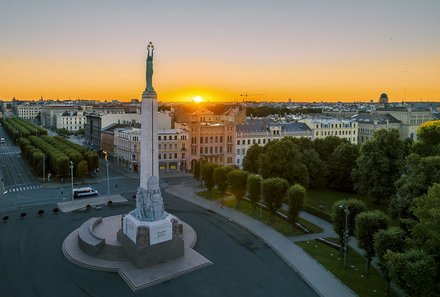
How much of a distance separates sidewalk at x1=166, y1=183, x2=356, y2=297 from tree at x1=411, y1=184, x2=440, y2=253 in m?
7.34

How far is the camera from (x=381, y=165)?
58.9 m

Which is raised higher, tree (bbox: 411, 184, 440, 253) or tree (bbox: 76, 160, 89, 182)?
tree (bbox: 411, 184, 440, 253)

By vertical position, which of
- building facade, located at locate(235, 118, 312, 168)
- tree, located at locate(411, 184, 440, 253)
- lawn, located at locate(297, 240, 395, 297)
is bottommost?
lawn, located at locate(297, 240, 395, 297)

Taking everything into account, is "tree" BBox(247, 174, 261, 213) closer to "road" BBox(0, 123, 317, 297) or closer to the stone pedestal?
"road" BBox(0, 123, 317, 297)

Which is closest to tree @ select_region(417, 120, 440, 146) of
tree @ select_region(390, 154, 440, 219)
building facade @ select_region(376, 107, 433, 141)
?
tree @ select_region(390, 154, 440, 219)

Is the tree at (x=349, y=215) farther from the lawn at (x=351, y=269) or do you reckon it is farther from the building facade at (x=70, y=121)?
the building facade at (x=70, y=121)

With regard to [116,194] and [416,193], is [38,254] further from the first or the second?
[416,193]

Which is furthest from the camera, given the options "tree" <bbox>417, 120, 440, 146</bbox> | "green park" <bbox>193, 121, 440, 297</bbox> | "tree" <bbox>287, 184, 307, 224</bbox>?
"tree" <bbox>417, 120, 440, 146</bbox>

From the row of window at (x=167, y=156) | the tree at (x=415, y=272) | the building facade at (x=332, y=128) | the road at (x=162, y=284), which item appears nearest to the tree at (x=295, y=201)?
the road at (x=162, y=284)

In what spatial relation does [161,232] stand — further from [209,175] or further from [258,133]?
[258,133]

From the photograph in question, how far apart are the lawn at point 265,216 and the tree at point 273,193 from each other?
1.82 metres

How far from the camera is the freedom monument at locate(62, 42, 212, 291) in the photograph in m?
37.0

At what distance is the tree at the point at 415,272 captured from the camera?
89.6 ft

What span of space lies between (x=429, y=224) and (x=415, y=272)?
5.14m
